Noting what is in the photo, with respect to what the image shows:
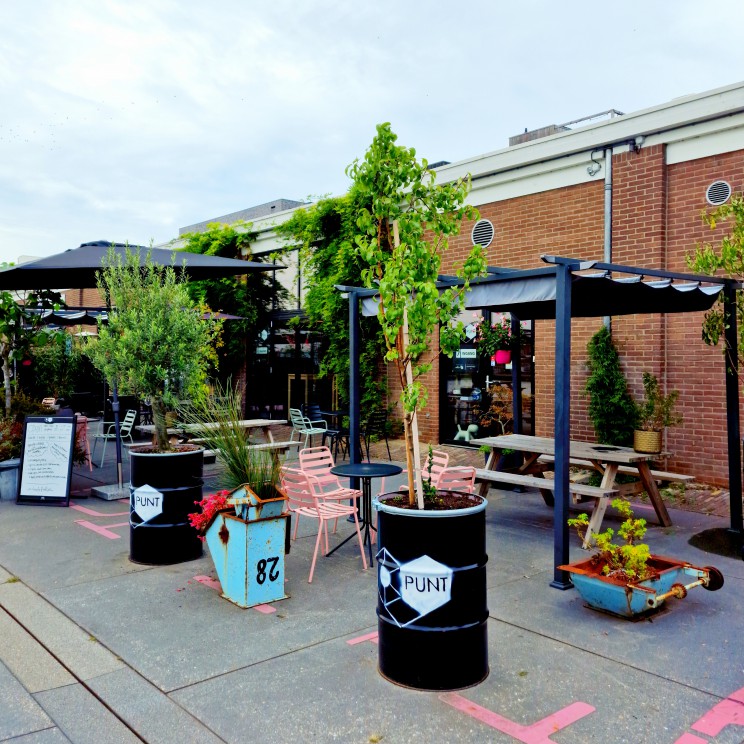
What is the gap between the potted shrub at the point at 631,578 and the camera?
14.6 ft

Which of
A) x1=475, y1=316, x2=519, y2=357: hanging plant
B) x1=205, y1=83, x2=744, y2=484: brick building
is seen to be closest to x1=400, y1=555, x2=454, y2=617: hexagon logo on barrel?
x1=205, y1=83, x2=744, y2=484: brick building

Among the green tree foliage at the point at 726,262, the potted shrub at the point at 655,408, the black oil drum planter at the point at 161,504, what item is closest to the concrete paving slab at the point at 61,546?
the black oil drum planter at the point at 161,504

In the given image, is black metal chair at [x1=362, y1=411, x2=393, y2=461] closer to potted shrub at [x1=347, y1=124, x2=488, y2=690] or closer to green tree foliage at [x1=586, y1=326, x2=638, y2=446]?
green tree foliage at [x1=586, y1=326, x2=638, y2=446]

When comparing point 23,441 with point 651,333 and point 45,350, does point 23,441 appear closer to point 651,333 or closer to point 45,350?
point 651,333

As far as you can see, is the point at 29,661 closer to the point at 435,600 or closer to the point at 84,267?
the point at 435,600

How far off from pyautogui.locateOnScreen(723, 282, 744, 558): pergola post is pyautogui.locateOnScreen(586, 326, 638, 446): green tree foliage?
237cm

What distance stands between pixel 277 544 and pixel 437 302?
2211 millimetres

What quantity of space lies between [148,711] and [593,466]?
17.4ft

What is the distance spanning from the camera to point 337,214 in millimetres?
13281

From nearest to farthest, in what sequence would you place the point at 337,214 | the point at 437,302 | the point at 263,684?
1. the point at 263,684
2. the point at 437,302
3. the point at 337,214

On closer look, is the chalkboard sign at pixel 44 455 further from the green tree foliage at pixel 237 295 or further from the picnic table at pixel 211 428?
the green tree foliage at pixel 237 295

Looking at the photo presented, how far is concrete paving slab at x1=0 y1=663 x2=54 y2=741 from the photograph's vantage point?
325cm

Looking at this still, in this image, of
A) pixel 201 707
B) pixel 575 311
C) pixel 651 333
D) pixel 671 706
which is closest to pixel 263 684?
pixel 201 707

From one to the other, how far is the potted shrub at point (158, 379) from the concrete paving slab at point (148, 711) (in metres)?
1.97
